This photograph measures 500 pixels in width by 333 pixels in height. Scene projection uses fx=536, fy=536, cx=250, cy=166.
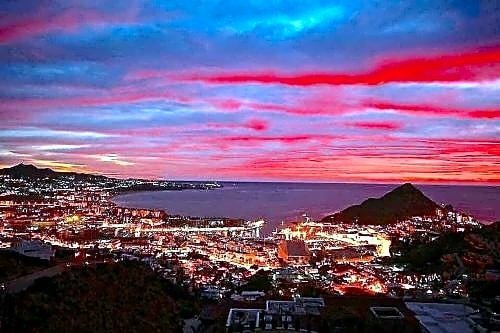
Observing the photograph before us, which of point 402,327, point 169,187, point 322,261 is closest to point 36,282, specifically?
point 402,327

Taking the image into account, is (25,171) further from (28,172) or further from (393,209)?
(393,209)

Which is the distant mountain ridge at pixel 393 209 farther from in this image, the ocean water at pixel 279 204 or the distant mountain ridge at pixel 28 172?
the distant mountain ridge at pixel 28 172

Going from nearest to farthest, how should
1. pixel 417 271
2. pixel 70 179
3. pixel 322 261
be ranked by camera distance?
pixel 417 271 → pixel 322 261 → pixel 70 179

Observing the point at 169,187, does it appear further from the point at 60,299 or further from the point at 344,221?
the point at 60,299

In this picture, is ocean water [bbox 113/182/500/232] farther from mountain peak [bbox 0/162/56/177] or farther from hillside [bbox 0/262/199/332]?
hillside [bbox 0/262/199/332]

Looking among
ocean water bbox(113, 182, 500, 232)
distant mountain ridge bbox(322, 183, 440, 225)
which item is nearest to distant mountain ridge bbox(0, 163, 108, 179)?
ocean water bbox(113, 182, 500, 232)

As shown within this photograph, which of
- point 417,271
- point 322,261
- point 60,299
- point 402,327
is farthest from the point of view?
point 322,261
